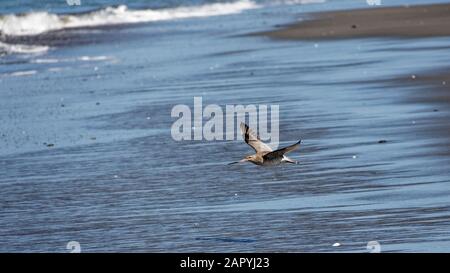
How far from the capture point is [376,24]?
25859 mm

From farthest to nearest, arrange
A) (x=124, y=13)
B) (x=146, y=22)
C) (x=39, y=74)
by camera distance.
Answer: (x=124, y=13) → (x=146, y=22) → (x=39, y=74)

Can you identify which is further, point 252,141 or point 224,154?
point 224,154

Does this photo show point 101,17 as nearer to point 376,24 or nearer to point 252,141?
point 376,24

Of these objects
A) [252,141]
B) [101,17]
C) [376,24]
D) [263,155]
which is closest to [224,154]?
[252,141]

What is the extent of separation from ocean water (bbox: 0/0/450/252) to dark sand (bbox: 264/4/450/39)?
2.99 ft

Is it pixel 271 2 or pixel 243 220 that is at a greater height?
pixel 271 2

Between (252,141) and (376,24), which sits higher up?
(376,24)

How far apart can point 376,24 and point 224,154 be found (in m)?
14.4

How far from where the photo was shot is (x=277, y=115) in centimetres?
1412

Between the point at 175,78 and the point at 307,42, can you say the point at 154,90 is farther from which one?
the point at 307,42
